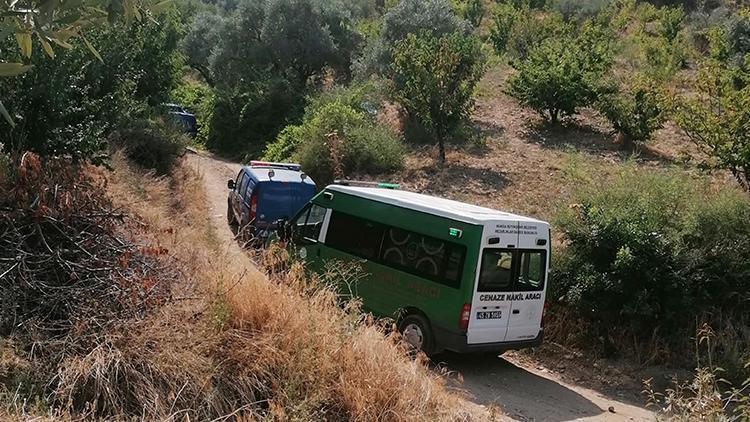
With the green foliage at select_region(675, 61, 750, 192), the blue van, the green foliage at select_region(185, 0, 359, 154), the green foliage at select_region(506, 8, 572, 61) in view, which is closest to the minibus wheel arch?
the blue van

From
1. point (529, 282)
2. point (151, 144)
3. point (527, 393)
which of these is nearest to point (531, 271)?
point (529, 282)

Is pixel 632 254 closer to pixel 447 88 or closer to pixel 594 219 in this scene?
pixel 594 219

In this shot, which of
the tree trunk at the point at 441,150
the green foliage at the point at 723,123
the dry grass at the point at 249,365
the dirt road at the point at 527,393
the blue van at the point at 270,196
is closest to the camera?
the dry grass at the point at 249,365

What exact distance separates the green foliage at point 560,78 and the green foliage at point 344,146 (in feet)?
14.7

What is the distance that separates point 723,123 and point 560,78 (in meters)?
8.29

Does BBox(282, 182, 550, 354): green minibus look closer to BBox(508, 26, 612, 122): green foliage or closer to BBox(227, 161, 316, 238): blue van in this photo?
BBox(227, 161, 316, 238): blue van

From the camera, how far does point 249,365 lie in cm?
550

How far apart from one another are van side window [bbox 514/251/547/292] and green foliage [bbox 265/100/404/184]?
1044 cm

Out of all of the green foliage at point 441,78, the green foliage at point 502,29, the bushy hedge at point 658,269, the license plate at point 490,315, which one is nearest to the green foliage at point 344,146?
the green foliage at point 441,78

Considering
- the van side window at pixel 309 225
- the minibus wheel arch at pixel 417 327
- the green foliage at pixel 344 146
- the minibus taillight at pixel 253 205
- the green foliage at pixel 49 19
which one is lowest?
the minibus wheel arch at pixel 417 327

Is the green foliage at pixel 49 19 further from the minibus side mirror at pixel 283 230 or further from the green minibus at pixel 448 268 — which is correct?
the minibus side mirror at pixel 283 230

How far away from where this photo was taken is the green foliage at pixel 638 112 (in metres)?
18.3

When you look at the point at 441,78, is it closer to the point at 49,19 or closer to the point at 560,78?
the point at 560,78

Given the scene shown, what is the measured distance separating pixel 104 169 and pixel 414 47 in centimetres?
1034
